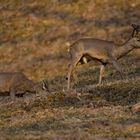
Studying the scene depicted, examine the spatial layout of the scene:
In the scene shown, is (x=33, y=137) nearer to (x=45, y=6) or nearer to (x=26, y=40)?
(x=26, y=40)

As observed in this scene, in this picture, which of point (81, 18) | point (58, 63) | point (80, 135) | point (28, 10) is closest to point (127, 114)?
point (80, 135)

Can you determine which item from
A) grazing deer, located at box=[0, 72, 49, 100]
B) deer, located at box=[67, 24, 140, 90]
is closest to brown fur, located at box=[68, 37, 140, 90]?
deer, located at box=[67, 24, 140, 90]

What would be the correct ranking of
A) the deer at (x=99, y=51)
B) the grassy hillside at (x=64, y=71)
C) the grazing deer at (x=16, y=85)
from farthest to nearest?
1. the grazing deer at (x=16, y=85)
2. the deer at (x=99, y=51)
3. the grassy hillside at (x=64, y=71)

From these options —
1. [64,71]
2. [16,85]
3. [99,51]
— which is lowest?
[16,85]

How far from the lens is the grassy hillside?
1168 centimetres

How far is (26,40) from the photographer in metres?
31.2

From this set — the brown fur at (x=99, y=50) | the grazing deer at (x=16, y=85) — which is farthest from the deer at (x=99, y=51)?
the grazing deer at (x=16, y=85)

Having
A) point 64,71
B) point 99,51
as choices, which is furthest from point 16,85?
point 64,71

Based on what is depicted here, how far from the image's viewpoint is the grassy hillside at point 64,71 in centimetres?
1168

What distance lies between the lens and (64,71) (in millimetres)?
26547

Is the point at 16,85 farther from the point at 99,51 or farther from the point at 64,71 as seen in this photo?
the point at 64,71

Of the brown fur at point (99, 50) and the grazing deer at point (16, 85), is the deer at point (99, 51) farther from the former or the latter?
the grazing deer at point (16, 85)

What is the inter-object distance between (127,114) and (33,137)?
2364mm

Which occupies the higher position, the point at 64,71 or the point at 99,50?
the point at 99,50
